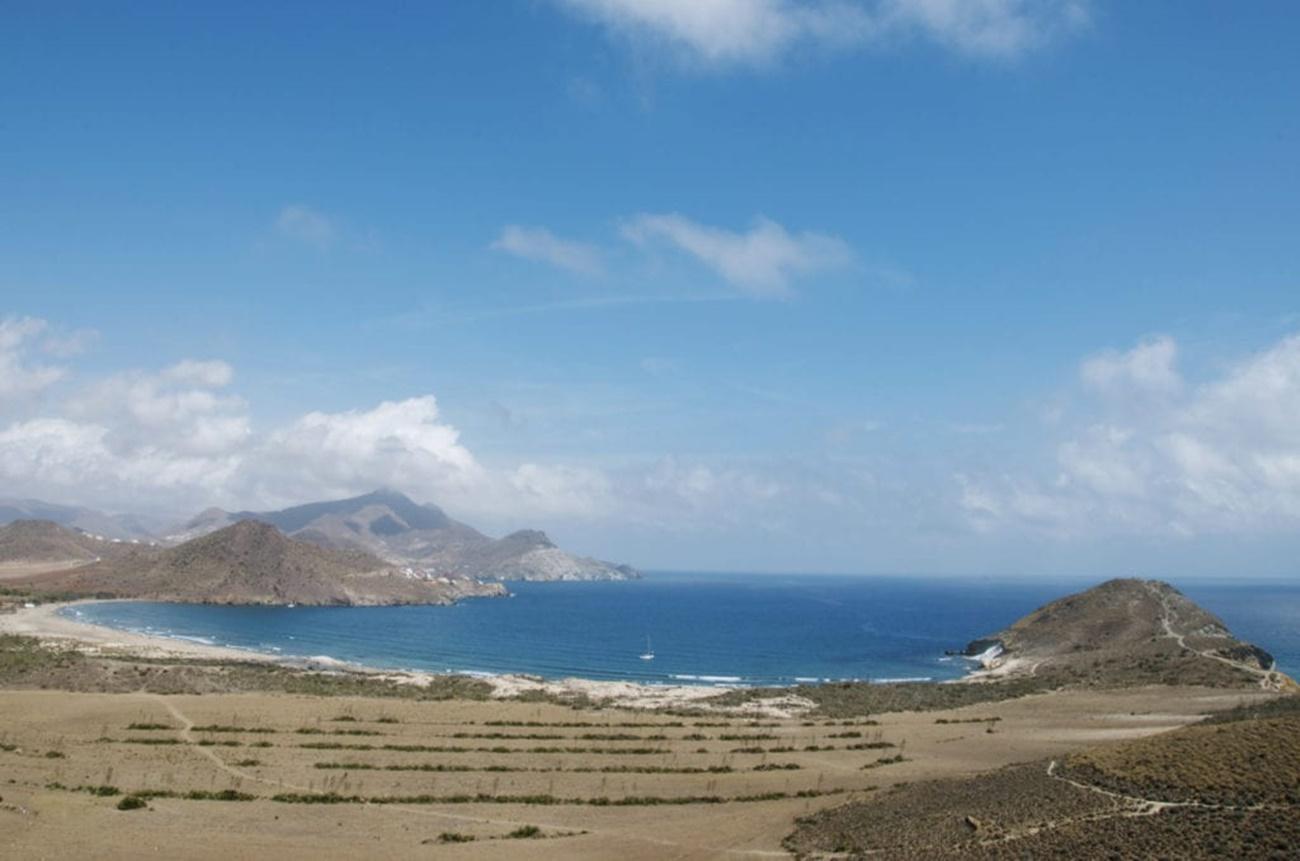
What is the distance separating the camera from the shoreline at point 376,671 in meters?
74.4

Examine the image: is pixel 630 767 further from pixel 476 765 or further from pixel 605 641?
pixel 605 641

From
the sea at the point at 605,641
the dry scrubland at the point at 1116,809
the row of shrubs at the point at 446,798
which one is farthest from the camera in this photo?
the sea at the point at 605,641

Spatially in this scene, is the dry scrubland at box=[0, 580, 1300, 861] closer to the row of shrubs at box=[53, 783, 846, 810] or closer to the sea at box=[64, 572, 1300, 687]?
the row of shrubs at box=[53, 783, 846, 810]

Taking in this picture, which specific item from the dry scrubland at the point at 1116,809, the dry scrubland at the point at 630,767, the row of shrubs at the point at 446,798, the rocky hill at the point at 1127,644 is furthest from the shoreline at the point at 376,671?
the dry scrubland at the point at 1116,809

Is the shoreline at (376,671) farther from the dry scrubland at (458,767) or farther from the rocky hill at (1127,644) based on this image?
the rocky hill at (1127,644)

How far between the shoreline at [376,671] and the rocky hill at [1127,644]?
34.4m

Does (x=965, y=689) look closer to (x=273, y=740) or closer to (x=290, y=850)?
(x=273, y=740)

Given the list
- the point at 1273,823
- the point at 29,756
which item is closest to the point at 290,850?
the point at 29,756

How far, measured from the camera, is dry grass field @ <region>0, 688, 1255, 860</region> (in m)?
32.6

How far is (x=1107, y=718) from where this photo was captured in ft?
201

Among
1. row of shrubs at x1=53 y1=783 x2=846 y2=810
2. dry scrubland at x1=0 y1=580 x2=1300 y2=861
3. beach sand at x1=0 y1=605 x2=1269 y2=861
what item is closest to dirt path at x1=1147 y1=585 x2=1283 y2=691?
dry scrubland at x1=0 y1=580 x2=1300 y2=861

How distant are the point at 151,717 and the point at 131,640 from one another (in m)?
66.6

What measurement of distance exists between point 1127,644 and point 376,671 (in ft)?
271

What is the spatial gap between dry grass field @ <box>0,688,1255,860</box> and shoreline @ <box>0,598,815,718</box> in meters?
7.54
